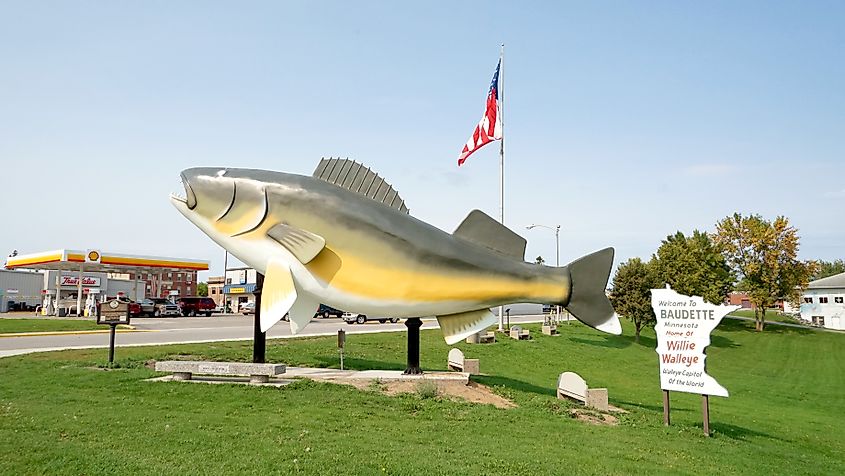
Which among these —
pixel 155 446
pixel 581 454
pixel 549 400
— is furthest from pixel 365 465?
pixel 549 400

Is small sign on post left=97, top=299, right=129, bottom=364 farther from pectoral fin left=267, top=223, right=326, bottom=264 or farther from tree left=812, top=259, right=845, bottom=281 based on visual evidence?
tree left=812, top=259, right=845, bottom=281

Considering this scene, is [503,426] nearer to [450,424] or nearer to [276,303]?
[450,424]

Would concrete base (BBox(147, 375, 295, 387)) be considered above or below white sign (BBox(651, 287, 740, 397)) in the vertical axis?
below

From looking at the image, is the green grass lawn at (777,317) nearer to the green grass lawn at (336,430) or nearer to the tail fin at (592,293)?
the green grass lawn at (336,430)

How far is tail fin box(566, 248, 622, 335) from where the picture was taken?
325 inches

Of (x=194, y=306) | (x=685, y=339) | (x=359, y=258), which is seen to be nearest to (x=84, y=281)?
(x=194, y=306)

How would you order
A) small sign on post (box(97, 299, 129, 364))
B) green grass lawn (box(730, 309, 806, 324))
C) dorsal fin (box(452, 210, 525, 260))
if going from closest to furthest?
dorsal fin (box(452, 210, 525, 260)) → small sign on post (box(97, 299, 129, 364)) → green grass lawn (box(730, 309, 806, 324))

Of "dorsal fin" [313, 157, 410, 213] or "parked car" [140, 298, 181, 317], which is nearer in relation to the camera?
"dorsal fin" [313, 157, 410, 213]

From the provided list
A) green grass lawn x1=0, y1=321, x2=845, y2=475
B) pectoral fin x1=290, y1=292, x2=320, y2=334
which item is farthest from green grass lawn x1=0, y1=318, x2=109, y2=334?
pectoral fin x1=290, y1=292, x2=320, y2=334

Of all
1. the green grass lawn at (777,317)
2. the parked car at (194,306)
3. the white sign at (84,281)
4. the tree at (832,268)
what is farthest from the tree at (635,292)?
the tree at (832,268)

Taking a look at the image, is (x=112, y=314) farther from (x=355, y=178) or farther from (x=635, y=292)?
(x=635, y=292)

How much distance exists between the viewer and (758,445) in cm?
1052

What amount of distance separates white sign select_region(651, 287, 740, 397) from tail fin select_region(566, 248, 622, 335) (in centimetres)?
266

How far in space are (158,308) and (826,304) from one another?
68.8 metres
